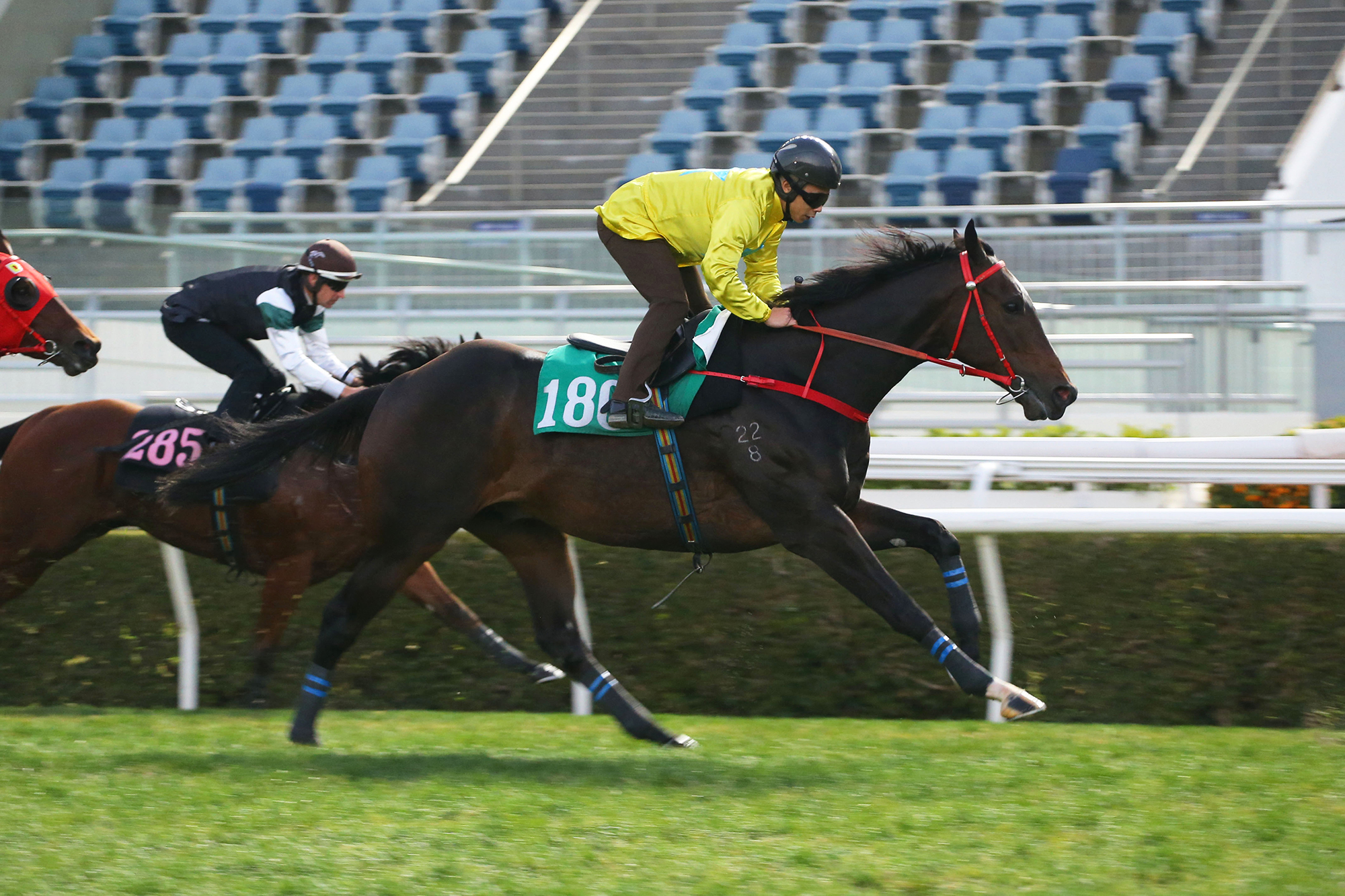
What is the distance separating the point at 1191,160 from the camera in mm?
11461

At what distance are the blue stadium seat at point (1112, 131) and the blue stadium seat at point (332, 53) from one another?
7341 millimetres

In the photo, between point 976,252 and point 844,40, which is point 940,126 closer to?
point 844,40

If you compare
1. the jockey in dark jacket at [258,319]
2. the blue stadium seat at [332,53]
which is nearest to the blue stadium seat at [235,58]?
the blue stadium seat at [332,53]

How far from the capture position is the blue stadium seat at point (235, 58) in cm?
1508

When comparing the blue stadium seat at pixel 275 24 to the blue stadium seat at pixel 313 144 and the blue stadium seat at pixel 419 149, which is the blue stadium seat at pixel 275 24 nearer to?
the blue stadium seat at pixel 313 144

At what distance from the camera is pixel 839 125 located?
12.3 m

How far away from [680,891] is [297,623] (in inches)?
117

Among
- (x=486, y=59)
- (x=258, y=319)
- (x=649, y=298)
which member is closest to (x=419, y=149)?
(x=486, y=59)

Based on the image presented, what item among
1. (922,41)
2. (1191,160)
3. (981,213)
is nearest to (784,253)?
(981,213)

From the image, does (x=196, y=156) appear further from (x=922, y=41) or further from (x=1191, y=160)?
(x=1191, y=160)

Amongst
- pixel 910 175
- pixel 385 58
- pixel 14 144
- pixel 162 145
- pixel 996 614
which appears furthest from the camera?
pixel 14 144

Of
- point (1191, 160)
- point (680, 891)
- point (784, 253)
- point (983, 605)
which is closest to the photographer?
point (680, 891)

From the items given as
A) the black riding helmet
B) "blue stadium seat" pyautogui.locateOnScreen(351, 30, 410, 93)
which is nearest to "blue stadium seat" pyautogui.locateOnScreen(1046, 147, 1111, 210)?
"blue stadium seat" pyautogui.locateOnScreen(351, 30, 410, 93)

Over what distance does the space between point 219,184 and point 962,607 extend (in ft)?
35.3
